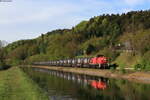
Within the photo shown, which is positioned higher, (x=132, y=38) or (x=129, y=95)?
(x=132, y=38)

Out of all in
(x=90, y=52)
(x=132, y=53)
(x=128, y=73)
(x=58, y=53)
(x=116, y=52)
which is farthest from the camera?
(x=58, y=53)

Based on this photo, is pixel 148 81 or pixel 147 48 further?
pixel 147 48

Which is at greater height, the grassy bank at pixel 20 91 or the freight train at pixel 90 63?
the freight train at pixel 90 63

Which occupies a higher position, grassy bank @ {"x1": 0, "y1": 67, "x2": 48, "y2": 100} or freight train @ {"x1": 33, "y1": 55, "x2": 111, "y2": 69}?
freight train @ {"x1": 33, "y1": 55, "x2": 111, "y2": 69}

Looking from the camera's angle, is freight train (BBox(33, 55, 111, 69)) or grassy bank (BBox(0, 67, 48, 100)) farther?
freight train (BBox(33, 55, 111, 69))

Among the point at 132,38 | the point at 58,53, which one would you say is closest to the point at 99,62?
the point at 132,38

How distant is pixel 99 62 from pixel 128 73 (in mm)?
24519

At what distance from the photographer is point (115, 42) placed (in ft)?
530

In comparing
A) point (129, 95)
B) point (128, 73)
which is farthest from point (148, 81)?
point (129, 95)

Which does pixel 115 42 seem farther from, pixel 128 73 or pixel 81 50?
pixel 128 73

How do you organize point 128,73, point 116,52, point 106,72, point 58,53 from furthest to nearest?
point 58,53 < point 116,52 < point 106,72 < point 128,73

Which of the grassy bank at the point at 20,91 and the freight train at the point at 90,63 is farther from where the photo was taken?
the freight train at the point at 90,63

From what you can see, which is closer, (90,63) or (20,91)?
(20,91)

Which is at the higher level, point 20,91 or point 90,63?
point 90,63
